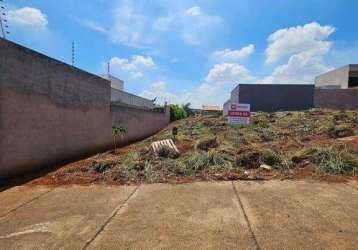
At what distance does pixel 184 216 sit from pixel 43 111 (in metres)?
4.80

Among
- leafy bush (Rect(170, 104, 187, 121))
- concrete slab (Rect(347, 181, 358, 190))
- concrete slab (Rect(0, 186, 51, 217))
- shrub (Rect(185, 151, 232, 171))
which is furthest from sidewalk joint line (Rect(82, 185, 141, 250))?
leafy bush (Rect(170, 104, 187, 121))

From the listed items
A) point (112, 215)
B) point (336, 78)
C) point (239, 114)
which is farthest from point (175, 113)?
point (112, 215)

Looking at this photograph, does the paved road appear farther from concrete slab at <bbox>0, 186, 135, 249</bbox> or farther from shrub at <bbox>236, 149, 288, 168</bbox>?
shrub at <bbox>236, 149, 288, 168</bbox>

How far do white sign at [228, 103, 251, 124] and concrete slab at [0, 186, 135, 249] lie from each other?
445 centimetres

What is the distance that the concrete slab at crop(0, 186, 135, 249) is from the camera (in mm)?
3344

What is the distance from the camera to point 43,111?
23.1ft

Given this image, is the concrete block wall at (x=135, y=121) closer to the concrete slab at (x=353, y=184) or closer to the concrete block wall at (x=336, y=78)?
the concrete slab at (x=353, y=184)

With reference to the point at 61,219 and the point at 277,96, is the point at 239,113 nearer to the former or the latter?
the point at 61,219

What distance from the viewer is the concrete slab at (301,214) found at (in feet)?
10.5

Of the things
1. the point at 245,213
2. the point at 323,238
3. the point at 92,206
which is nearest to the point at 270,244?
the point at 323,238

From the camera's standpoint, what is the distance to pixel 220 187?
5477 mm

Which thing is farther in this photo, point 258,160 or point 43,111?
point 258,160

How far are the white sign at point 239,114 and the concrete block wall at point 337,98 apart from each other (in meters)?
18.8

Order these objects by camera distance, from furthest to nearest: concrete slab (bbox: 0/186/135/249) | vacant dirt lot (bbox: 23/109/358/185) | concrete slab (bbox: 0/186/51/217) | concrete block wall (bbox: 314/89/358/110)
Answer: concrete block wall (bbox: 314/89/358/110)
vacant dirt lot (bbox: 23/109/358/185)
concrete slab (bbox: 0/186/51/217)
concrete slab (bbox: 0/186/135/249)
